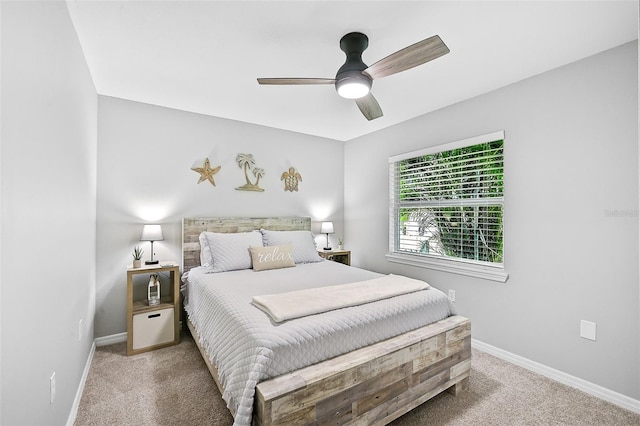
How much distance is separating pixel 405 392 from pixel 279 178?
2967 millimetres

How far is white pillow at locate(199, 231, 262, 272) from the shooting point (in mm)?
3000

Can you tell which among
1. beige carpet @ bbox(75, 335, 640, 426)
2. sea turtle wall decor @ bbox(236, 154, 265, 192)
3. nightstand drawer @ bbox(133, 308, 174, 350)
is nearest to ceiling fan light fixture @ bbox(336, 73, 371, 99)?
sea turtle wall decor @ bbox(236, 154, 265, 192)

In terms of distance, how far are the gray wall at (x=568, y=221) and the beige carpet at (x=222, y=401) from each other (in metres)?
0.27

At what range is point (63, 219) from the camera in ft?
5.44

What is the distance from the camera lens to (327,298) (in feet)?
6.46

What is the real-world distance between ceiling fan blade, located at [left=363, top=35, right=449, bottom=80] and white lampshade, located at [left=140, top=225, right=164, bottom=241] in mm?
2444

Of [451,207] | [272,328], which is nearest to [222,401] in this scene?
[272,328]

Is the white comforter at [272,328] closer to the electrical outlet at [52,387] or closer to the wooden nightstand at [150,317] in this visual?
the wooden nightstand at [150,317]

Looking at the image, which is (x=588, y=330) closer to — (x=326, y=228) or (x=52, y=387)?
(x=326, y=228)

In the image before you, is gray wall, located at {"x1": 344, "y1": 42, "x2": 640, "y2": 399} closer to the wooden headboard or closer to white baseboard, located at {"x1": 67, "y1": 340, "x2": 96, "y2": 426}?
the wooden headboard

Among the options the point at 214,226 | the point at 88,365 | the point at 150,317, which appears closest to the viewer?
the point at 88,365

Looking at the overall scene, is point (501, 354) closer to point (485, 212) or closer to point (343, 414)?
point (485, 212)

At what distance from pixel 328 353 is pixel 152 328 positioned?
2.04 m

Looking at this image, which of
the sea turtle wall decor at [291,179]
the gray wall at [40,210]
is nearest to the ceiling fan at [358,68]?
the gray wall at [40,210]
